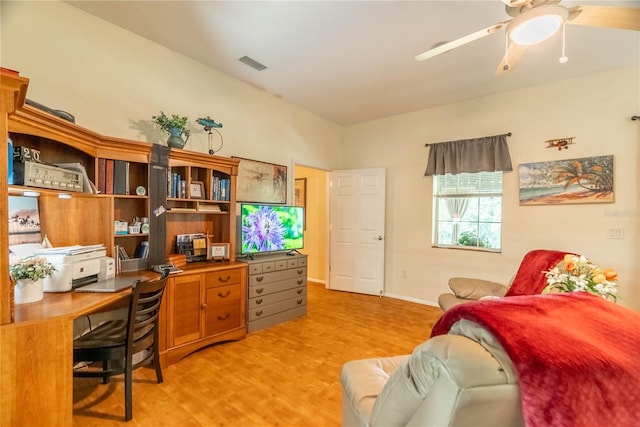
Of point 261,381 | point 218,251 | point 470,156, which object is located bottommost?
point 261,381

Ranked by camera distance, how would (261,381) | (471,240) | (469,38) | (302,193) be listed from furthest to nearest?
(302,193)
(471,240)
(261,381)
(469,38)

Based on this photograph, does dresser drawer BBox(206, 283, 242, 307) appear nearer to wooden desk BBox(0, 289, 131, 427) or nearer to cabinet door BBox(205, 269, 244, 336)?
cabinet door BBox(205, 269, 244, 336)

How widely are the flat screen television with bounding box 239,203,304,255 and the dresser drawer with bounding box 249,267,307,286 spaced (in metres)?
0.30

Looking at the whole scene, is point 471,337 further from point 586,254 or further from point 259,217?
point 586,254

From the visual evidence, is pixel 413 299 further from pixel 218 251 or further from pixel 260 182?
pixel 218 251

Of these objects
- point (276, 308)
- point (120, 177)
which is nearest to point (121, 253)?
point (120, 177)

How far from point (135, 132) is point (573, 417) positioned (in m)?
3.29

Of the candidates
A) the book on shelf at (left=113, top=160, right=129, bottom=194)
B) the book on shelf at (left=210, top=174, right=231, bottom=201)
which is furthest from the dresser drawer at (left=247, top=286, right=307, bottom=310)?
the book on shelf at (left=113, top=160, right=129, bottom=194)

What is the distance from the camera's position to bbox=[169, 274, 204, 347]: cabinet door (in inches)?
96.3

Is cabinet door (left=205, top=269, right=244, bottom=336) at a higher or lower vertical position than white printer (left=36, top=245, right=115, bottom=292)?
lower

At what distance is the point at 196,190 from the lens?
2.96 meters

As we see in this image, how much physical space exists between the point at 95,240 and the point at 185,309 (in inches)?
35.1

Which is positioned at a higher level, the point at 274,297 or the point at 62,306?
the point at 62,306

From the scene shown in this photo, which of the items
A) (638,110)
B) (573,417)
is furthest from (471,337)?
(638,110)
